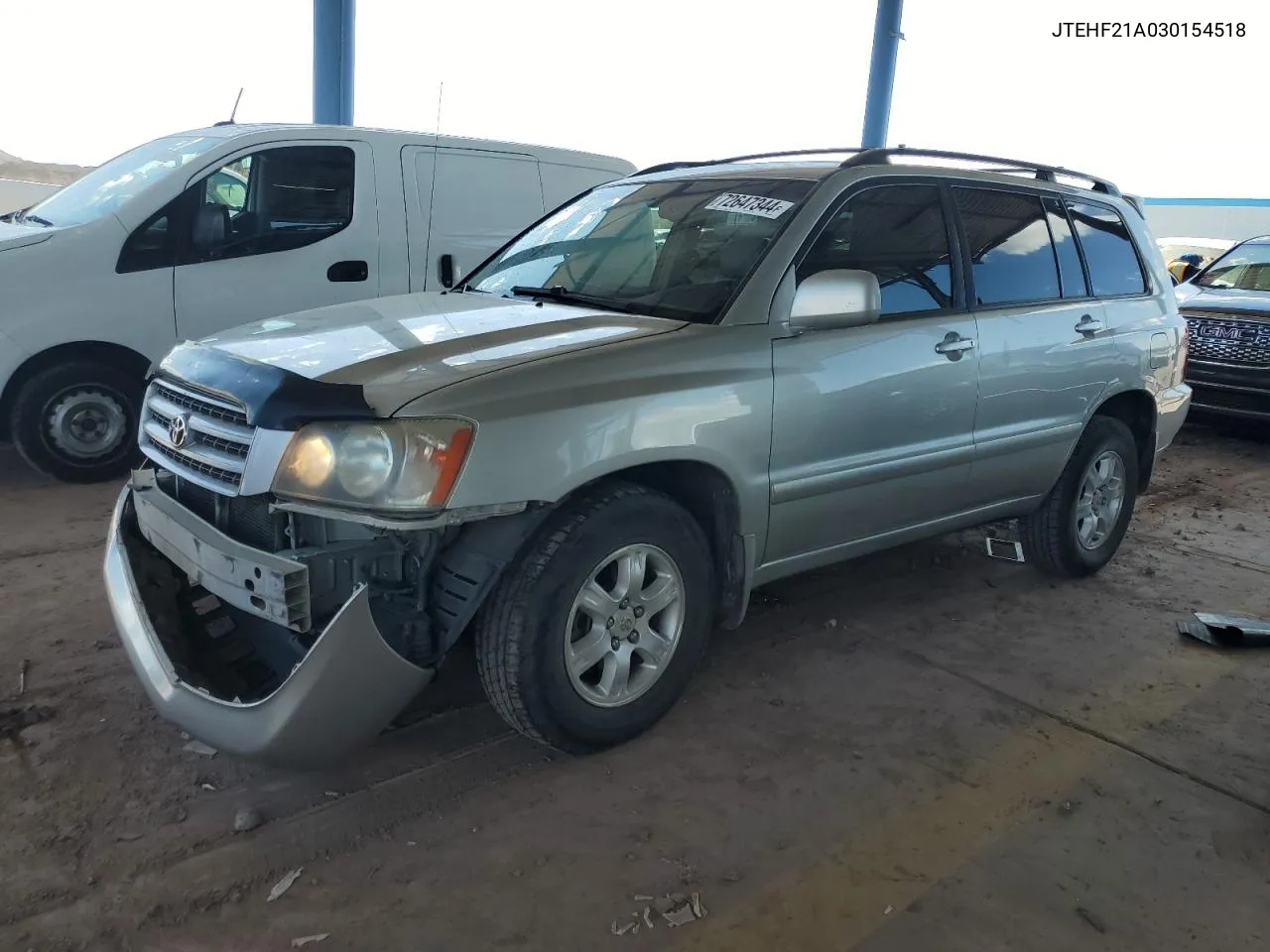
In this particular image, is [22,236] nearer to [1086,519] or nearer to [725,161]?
[725,161]

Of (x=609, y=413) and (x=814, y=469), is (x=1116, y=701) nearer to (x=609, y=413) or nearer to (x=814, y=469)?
(x=814, y=469)

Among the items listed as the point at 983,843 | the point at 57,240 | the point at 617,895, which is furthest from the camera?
the point at 57,240

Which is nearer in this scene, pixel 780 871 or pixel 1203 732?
pixel 780 871

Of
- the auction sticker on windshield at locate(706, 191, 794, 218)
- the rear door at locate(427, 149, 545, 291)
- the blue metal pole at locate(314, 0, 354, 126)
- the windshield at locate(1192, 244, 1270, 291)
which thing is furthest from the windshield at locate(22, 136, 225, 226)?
the windshield at locate(1192, 244, 1270, 291)

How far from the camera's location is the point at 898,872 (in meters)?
2.42

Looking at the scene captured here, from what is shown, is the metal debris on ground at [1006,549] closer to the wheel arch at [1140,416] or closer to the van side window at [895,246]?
the wheel arch at [1140,416]

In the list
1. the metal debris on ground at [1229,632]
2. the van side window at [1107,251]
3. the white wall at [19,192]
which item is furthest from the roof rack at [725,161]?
the white wall at [19,192]

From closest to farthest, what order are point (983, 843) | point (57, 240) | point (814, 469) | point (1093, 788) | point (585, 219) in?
point (983, 843) < point (1093, 788) < point (814, 469) < point (585, 219) < point (57, 240)

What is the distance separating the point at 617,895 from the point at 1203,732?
2.09 metres

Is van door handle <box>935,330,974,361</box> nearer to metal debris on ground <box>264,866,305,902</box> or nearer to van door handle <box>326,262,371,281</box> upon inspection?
metal debris on ground <box>264,866,305,902</box>

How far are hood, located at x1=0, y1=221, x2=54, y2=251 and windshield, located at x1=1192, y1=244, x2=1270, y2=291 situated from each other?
8807 millimetres

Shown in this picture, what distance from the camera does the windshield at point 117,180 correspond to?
211 inches

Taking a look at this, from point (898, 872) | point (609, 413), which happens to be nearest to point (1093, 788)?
→ point (898, 872)

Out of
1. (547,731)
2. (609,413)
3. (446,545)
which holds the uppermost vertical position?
(609,413)
